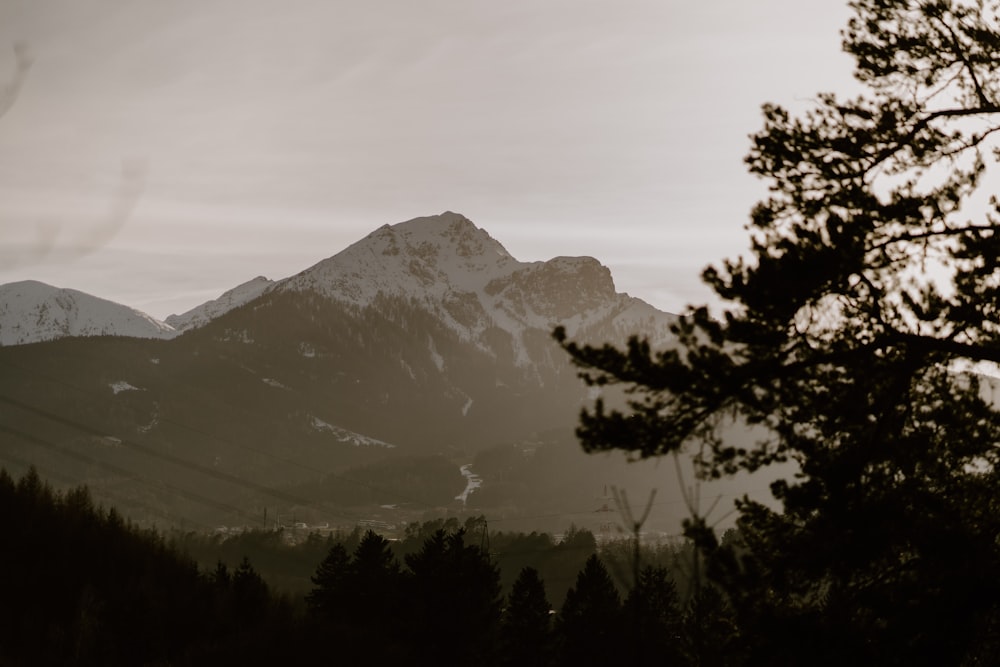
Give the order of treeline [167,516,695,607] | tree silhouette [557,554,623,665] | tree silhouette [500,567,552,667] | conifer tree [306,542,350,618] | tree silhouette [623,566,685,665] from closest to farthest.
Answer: tree silhouette [623,566,685,665]
tree silhouette [557,554,623,665]
tree silhouette [500,567,552,667]
conifer tree [306,542,350,618]
treeline [167,516,695,607]

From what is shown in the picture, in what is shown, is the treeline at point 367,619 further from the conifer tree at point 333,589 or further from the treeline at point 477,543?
the treeline at point 477,543

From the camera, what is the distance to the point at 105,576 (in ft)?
315

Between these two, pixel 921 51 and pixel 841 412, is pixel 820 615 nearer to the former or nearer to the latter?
pixel 841 412

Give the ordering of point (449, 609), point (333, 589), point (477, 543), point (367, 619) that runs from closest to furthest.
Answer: point (449, 609) < point (367, 619) < point (333, 589) < point (477, 543)

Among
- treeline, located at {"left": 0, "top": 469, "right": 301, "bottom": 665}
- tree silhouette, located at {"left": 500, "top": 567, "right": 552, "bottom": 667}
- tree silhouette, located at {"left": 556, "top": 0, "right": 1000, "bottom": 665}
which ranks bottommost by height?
treeline, located at {"left": 0, "top": 469, "right": 301, "bottom": 665}

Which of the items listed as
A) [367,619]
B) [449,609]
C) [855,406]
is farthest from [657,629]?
[855,406]

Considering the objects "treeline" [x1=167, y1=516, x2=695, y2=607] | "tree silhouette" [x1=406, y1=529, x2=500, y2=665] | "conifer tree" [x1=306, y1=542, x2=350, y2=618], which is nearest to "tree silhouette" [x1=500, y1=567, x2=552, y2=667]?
"tree silhouette" [x1=406, y1=529, x2=500, y2=665]

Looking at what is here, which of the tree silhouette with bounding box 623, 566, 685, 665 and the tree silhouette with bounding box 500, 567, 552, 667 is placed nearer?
the tree silhouette with bounding box 623, 566, 685, 665

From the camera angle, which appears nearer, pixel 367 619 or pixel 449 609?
pixel 449 609

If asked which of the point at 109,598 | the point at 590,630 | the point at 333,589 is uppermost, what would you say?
the point at 590,630

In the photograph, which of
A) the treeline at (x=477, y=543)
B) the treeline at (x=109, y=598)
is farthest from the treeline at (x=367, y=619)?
the treeline at (x=477, y=543)

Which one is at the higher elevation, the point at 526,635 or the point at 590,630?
the point at 590,630

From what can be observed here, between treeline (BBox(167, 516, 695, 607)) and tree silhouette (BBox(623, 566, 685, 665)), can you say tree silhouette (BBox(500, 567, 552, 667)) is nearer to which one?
tree silhouette (BBox(623, 566, 685, 665))

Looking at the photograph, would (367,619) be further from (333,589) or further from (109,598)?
(109,598)
